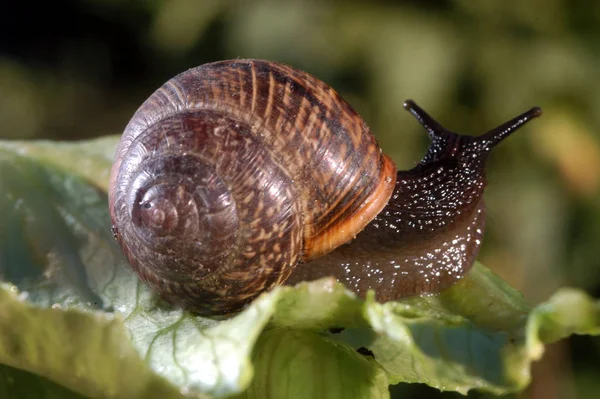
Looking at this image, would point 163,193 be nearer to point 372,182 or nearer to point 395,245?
point 372,182

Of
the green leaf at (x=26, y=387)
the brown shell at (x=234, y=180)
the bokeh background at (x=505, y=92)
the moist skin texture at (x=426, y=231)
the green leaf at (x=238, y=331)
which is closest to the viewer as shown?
the green leaf at (x=238, y=331)

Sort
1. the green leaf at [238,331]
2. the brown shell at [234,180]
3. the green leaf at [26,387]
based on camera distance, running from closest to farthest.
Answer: the green leaf at [238,331], the green leaf at [26,387], the brown shell at [234,180]

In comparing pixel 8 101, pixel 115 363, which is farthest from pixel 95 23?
pixel 115 363

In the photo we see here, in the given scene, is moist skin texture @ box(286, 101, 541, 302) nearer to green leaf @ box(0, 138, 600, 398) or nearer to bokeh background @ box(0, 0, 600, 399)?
green leaf @ box(0, 138, 600, 398)

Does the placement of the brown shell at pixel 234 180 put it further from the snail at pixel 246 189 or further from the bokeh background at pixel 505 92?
the bokeh background at pixel 505 92

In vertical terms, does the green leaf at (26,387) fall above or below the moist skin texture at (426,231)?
below

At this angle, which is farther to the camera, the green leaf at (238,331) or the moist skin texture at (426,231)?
the moist skin texture at (426,231)

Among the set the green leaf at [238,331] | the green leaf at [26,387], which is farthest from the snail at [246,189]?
the green leaf at [26,387]
